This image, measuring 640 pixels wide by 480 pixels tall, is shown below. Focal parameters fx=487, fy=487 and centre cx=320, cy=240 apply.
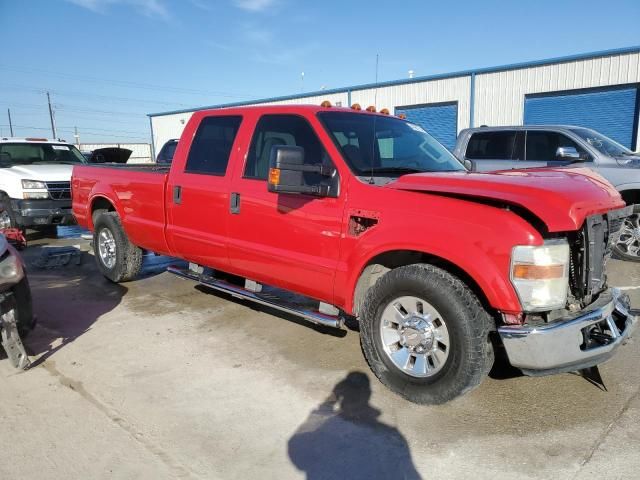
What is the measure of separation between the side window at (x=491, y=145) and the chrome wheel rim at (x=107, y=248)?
5748mm

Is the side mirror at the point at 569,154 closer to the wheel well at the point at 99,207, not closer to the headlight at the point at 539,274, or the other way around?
the headlight at the point at 539,274

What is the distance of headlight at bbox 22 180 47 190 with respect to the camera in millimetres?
8336

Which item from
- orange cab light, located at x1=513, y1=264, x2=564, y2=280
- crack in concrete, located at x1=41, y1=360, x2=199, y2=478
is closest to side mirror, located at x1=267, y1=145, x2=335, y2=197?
orange cab light, located at x1=513, y1=264, x2=564, y2=280

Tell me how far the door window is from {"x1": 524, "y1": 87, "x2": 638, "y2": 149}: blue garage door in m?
Result: 15.1

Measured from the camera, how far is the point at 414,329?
10.2 ft

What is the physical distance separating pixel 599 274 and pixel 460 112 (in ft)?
55.9

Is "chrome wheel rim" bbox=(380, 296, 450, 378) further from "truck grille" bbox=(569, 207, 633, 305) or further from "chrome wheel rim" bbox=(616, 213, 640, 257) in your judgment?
"chrome wheel rim" bbox=(616, 213, 640, 257)

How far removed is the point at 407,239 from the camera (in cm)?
305

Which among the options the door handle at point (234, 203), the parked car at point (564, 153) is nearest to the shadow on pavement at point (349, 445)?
the door handle at point (234, 203)

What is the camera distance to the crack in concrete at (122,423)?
8.30 feet

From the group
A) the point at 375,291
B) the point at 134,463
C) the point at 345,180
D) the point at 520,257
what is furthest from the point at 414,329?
the point at 134,463

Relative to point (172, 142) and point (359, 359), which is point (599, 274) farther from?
point (172, 142)

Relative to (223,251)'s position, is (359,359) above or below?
below

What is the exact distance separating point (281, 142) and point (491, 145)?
209 inches
